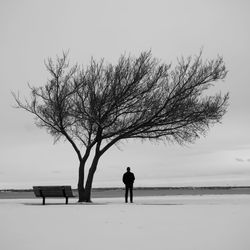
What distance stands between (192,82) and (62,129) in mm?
7059

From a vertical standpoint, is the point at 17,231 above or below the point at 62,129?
below

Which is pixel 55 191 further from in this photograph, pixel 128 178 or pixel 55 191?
pixel 128 178

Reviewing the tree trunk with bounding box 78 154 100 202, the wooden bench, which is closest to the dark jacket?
the tree trunk with bounding box 78 154 100 202

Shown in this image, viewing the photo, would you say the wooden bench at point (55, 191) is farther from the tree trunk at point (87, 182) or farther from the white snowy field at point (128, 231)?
the white snowy field at point (128, 231)

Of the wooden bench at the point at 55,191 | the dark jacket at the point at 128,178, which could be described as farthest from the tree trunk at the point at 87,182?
the wooden bench at the point at 55,191

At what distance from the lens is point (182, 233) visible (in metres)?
11.5

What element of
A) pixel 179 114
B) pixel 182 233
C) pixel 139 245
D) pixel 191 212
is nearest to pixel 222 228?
pixel 182 233

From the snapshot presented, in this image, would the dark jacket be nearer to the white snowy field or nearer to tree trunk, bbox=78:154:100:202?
tree trunk, bbox=78:154:100:202

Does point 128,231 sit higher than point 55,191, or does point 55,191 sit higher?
point 55,191

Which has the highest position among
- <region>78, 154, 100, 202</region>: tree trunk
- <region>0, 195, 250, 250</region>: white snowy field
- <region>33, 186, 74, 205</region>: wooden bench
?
<region>78, 154, 100, 202</region>: tree trunk

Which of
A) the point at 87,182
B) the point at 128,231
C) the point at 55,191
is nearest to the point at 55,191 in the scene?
the point at 55,191

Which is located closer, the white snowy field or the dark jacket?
the white snowy field

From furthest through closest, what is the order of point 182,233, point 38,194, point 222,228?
point 38,194
point 222,228
point 182,233

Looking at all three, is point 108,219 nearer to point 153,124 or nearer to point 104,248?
point 104,248
